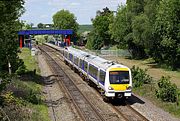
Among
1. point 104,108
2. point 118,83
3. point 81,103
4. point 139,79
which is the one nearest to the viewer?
point 104,108

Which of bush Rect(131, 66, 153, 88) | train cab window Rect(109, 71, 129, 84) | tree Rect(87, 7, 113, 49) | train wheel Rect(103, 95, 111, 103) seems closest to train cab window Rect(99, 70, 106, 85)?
train cab window Rect(109, 71, 129, 84)

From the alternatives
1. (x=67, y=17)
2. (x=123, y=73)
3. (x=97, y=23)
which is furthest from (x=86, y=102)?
(x=67, y=17)

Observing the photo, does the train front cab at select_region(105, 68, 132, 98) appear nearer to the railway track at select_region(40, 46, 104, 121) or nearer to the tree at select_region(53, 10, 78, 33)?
the railway track at select_region(40, 46, 104, 121)

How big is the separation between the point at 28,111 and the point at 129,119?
5.75 meters

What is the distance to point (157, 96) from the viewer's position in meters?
26.9

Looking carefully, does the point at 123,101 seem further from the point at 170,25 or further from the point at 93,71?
the point at 170,25

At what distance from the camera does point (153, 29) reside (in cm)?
5338

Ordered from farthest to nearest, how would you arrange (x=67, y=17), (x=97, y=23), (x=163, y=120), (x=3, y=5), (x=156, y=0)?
(x=67, y=17) < (x=97, y=23) < (x=156, y=0) < (x=163, y=120) < (x=3, y=5)

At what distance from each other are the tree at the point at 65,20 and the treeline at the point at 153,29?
347 feet

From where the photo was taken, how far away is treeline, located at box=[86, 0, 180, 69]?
47.8 metres

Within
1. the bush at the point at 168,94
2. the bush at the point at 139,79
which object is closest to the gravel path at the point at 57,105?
the bush at the point at 168,94

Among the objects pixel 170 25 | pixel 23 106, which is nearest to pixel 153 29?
pixel 170 25

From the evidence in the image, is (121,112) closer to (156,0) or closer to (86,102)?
(86,102)

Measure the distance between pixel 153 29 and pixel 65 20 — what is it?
135m
